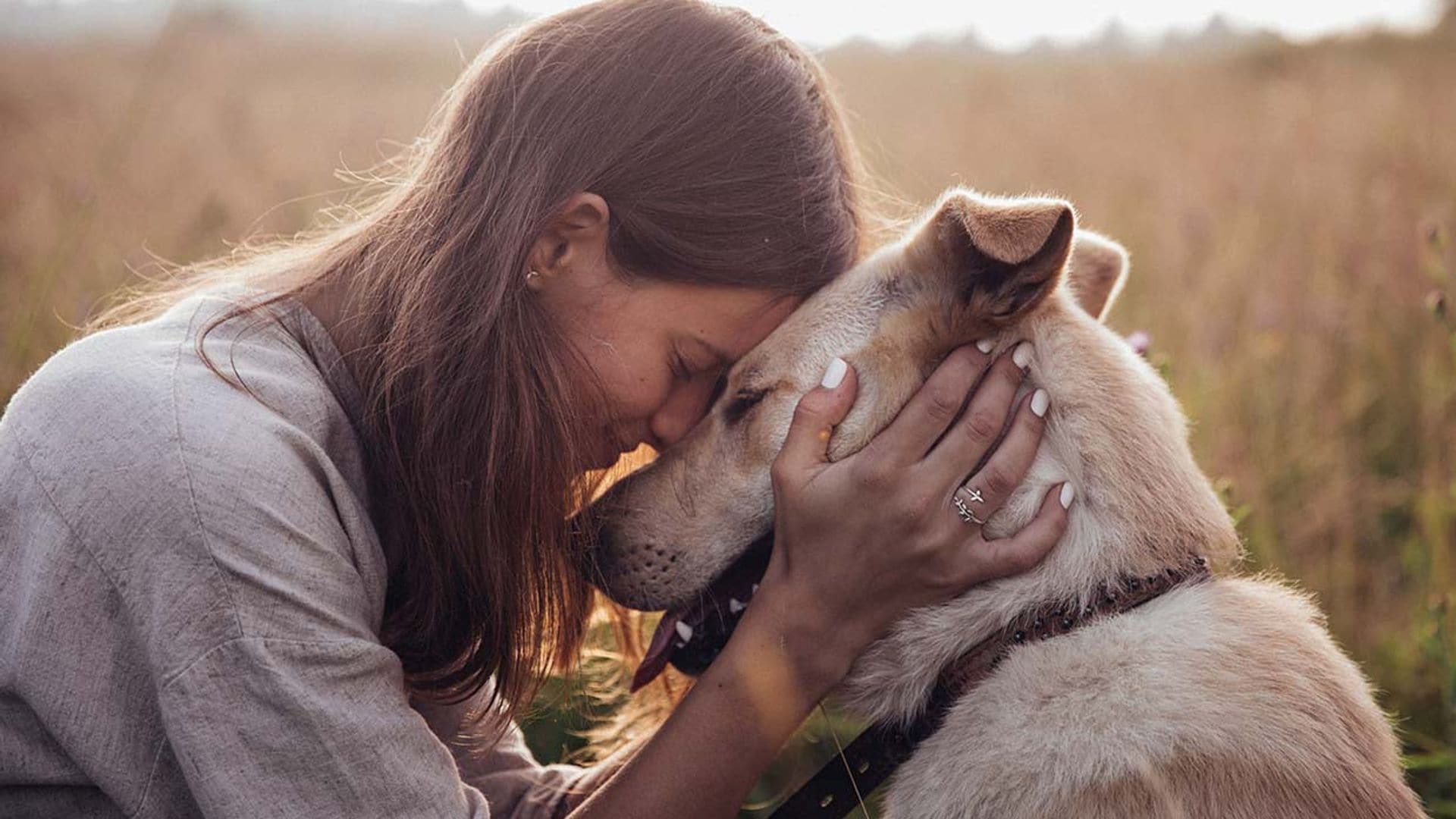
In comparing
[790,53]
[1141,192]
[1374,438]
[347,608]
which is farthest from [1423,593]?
[1141,192]

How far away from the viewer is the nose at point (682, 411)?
2377mm

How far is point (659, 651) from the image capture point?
240 centimetres

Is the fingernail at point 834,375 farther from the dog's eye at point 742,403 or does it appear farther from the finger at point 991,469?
the finger at point 991,469

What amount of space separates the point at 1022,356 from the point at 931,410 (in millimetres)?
208

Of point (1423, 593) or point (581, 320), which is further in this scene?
point (1423, 593)

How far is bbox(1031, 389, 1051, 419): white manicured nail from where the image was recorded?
206cm

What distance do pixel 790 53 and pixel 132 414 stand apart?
1452 millimetres

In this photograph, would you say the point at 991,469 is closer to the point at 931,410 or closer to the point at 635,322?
the point at 931,410

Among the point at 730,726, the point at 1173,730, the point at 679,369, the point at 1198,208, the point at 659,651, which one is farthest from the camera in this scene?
the point at 1198,208

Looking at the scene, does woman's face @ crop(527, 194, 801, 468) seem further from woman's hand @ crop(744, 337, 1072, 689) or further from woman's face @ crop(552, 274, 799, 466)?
woman's hand @ crop(744, 337, 1072, 689)

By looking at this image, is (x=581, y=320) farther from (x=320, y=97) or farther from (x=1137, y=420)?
(x=320, y=97)

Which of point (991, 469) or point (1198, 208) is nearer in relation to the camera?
point (991, 469)

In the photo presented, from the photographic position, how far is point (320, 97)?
35.2ft

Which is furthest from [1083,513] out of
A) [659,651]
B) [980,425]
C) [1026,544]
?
[659,651]
